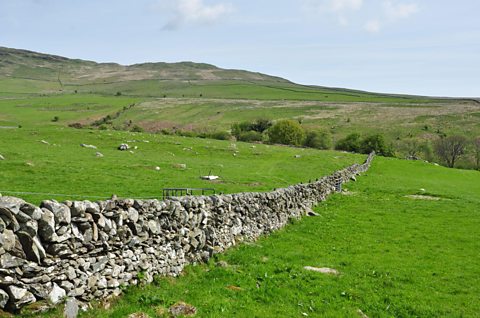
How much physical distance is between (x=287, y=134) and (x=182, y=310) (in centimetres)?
7960

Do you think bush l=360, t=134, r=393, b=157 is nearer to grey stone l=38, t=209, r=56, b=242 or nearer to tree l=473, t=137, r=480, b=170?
tree l=473, t=137, r=480, b=170

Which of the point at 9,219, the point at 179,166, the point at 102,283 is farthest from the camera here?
the point at 179,166

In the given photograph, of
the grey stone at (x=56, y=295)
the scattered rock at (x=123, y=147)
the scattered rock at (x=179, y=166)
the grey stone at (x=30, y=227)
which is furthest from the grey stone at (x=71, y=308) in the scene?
the scattered rock at (x=123, y=147)

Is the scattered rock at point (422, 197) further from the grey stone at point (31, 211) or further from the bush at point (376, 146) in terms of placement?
the bush at point (376, 146)

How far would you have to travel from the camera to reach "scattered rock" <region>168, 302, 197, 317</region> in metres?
10.1

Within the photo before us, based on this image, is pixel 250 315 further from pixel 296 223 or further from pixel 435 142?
pixel 435 142

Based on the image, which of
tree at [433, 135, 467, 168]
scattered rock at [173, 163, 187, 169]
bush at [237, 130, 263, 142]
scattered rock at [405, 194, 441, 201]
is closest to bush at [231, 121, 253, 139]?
bush at [237, 130, 263, 142]

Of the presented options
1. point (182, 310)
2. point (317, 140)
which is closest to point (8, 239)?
point (182, 310)

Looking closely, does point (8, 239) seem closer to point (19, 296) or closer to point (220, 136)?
point (19, 296)

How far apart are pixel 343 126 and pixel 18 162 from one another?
4556 inches

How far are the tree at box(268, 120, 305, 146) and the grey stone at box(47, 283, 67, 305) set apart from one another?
79.8 metres

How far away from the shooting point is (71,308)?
8922 mm

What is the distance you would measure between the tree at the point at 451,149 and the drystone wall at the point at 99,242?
9349cm

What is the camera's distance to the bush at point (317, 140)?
293 ft
